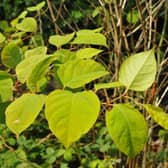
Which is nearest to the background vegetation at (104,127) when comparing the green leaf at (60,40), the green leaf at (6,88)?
the green leaf at (60,40)

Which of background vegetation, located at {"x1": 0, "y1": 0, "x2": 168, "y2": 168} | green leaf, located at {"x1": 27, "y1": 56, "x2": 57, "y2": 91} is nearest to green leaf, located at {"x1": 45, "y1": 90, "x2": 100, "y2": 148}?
green leaf, located at {"x1": 27, "y1": 56, "x2": 57, "y2": 91}

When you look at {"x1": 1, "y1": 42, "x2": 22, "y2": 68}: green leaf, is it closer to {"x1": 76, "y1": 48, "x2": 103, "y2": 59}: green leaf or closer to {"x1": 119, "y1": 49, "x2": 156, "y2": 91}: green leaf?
{"x1": 76, "y1": 48, "x2": 103, "y2": 59}: green leaf

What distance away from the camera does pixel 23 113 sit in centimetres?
89

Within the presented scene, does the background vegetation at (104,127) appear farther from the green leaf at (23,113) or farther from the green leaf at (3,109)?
the green leaf at (23,113)

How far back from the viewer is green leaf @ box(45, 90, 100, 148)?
0.84 m

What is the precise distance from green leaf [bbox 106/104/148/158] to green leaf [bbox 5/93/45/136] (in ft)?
0.46

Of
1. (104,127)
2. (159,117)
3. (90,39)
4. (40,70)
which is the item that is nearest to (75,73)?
(40,70)

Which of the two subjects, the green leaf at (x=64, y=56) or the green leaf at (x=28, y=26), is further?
the green leaf at (x=28, y=26)

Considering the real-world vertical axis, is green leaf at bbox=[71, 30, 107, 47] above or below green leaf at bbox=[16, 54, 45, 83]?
below

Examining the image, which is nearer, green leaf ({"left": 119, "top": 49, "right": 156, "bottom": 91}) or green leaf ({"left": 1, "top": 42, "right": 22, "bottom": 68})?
green leaf ({"left": 119, "top": 49, "right": 156, "bottom": 91})

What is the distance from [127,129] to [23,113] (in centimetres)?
20

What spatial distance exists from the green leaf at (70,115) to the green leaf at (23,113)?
0.04 metres

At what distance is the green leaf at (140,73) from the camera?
96 cm

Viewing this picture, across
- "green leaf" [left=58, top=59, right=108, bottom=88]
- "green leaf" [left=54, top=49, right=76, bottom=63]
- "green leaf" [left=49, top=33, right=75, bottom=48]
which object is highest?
"green leaf" [left=58, top=59, right=108, bottom=88]
